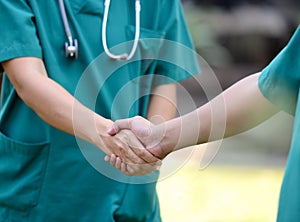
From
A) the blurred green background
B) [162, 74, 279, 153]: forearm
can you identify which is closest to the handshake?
[162, 74, 279, 153]: forearm

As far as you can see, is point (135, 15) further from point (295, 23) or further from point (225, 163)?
point (295, 23)

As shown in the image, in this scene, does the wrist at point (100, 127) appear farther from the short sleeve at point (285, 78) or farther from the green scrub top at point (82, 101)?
the short sleeve at point (285, 78)

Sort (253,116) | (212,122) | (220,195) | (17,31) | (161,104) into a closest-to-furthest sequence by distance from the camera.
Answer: (253,116) → (212,122) → (17,31) → (161,104) → (220,195)

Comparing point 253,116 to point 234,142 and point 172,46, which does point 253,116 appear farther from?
point 234,142

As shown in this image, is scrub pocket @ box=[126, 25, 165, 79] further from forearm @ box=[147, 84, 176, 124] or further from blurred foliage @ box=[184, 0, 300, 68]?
blurred foliage @ box=[184, 0, 300, 68]

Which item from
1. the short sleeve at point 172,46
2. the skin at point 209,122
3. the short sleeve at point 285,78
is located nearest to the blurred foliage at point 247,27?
the short sleeve at point 172,46

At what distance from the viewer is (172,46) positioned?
3088 millimetres

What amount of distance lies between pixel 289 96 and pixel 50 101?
2.68 ft

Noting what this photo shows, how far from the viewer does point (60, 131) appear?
2.91 metres

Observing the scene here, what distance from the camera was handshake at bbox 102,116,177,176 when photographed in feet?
9.65

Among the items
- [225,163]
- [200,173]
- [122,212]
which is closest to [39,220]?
[122,212]

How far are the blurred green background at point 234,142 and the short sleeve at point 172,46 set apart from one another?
292mm

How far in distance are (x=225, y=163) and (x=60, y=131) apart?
13.9ft

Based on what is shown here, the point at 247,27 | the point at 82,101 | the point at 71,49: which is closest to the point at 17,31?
the point at 71,49
